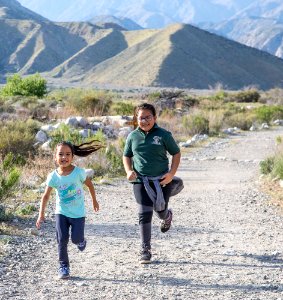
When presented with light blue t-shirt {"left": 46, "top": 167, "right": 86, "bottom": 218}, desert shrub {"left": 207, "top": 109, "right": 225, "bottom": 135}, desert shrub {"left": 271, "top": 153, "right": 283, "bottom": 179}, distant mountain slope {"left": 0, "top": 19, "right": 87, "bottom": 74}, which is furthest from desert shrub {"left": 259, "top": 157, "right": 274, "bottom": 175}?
distant mountain slope {"left": 0, "top": 19, "right": 87, "bottom": 74}

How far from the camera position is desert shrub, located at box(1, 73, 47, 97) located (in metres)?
38.9

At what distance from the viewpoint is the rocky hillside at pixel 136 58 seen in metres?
120

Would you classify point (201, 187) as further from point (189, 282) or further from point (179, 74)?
point (179, 74)

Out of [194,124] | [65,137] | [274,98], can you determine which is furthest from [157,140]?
[274,98]

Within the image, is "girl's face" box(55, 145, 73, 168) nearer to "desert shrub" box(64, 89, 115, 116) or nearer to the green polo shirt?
the green polo shirt

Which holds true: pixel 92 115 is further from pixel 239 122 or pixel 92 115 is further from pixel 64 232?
pixel 64 232

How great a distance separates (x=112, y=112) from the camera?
98.8 feet

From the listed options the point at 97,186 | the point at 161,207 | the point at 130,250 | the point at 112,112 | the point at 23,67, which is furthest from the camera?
the point at 23,67

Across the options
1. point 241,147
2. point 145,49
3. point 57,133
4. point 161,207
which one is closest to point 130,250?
point 161,207

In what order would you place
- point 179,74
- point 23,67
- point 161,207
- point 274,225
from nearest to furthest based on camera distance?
point 161,207 → point 274,225 → point 179,74 → point 23,67

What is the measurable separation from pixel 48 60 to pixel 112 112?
410ft

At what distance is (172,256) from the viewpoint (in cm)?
702

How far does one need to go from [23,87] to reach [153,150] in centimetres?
3443

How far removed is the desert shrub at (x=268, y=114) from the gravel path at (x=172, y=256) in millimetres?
22519
